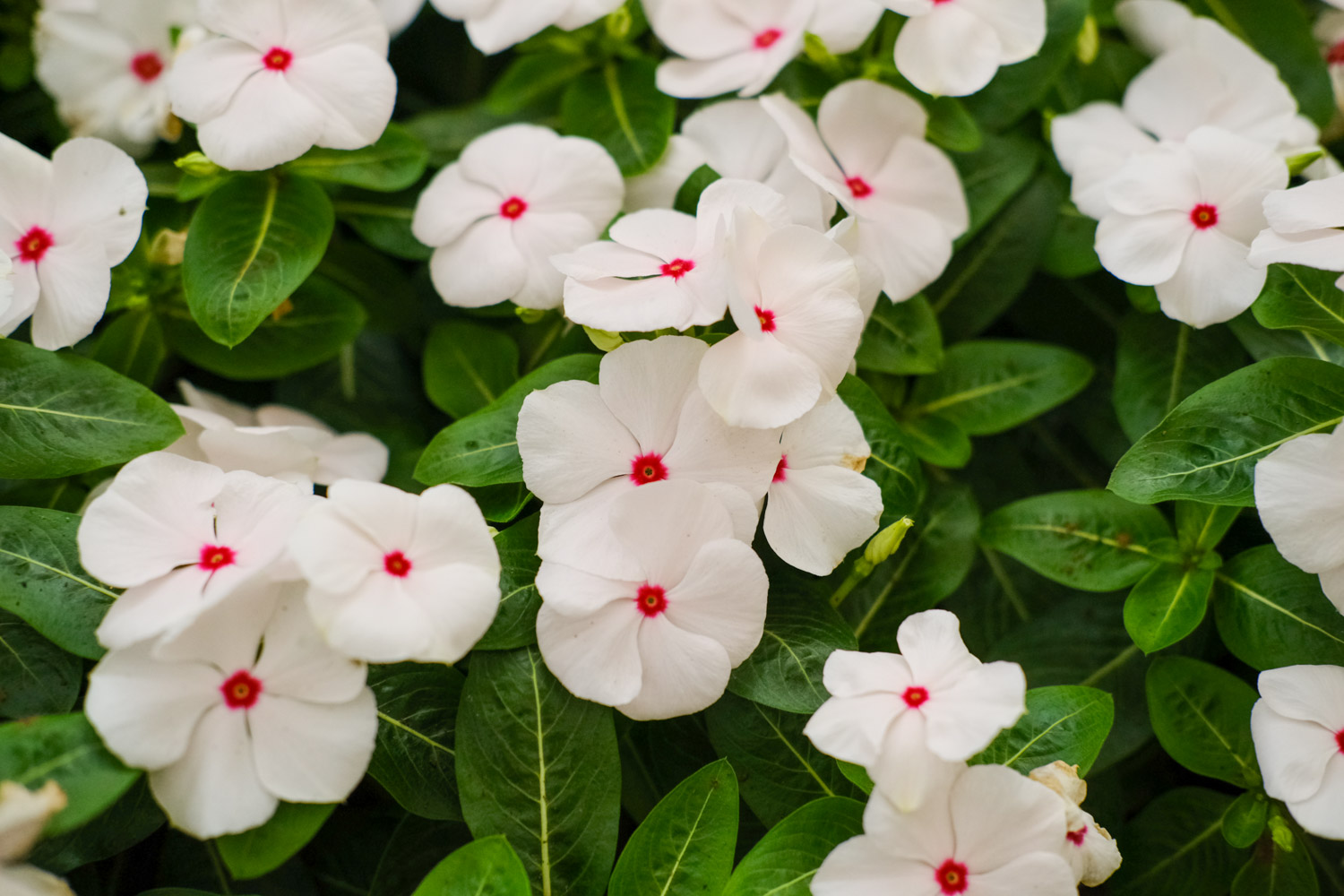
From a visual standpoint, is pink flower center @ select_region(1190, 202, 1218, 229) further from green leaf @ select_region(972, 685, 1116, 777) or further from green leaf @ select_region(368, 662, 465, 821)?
green leaf @ select_region(368, 662, 465, 821)

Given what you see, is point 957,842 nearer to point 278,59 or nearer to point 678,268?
point 678,268

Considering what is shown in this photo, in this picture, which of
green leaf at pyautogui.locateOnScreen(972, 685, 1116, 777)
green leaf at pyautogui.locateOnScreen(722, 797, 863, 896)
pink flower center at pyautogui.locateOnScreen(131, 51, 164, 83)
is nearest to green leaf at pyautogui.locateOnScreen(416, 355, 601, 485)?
green leaf at pyautogui.locateOnScreen(722, 797, 863, 896)

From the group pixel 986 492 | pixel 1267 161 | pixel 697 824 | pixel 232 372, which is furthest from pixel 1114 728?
pixel 232 372

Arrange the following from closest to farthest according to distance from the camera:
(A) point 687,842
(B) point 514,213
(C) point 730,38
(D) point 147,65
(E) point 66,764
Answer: (E) point 66,764
(A) point 687,842
(B) point 514,213
(C) point 730,38
(D) point 147,65

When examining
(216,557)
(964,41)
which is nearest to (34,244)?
(216,557)

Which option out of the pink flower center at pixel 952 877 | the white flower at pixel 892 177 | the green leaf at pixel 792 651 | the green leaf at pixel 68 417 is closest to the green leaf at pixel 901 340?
the white flower at pixel 892 177

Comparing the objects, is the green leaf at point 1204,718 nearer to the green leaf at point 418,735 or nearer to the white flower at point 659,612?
the white flower at point 659,612

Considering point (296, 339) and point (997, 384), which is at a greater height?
point (296, 339)
